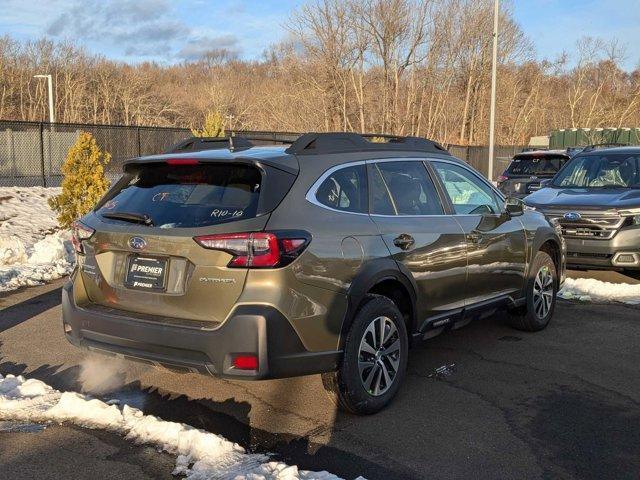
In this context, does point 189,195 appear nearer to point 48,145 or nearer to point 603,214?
point 603,214

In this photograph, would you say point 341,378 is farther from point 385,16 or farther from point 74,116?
point 74,116

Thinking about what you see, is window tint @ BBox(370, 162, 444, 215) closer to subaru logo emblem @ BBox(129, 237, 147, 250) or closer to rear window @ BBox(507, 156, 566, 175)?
subaru logo emblem @ BBox(129, 237, 147, 250)

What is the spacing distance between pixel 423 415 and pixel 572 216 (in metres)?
5.13

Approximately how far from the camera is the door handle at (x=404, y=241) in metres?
4.38

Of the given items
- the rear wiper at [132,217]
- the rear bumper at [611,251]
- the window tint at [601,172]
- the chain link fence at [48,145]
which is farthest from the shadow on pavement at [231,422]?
the chain link fence at [48,145]

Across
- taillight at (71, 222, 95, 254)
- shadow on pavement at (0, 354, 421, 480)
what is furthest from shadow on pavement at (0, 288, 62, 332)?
taillight at (71, 222, 95, 254)

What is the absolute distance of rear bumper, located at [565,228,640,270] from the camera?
316 inches

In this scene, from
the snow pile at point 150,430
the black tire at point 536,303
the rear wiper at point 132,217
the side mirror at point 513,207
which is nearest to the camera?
the snow pile at point 150,430

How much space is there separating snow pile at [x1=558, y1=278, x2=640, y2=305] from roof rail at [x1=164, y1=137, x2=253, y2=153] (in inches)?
192

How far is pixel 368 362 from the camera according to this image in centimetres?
418

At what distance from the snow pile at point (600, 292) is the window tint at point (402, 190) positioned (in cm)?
364

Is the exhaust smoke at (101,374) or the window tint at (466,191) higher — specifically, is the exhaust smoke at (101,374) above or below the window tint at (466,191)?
below

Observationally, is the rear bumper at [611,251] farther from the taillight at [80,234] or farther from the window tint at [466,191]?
the taillight at [80,234]

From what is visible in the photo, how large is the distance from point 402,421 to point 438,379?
876mm
